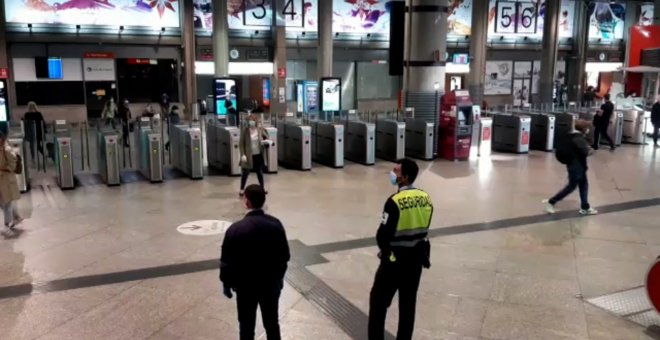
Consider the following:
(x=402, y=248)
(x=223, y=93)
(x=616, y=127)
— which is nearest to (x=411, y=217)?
(x=402, y=248)

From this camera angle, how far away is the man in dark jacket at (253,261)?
13.0ft

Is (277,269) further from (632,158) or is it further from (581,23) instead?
(581,23)

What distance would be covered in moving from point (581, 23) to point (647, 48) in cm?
1587

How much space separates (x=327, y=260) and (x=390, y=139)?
8241mm

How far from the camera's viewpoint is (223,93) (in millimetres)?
23375

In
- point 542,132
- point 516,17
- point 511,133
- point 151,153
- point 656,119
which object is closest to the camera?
point 151,153

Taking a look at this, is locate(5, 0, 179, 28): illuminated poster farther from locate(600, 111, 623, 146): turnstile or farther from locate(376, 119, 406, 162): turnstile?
locate(600, 111, 623, 146): turnstile

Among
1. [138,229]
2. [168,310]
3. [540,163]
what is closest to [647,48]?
[540,163]

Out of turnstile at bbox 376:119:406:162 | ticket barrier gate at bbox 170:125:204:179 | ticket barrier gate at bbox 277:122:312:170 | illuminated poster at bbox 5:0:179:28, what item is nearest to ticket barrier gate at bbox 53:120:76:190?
ticket barrier gate at bbox 170:125:204:179

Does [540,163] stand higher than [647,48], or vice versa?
[647,48]

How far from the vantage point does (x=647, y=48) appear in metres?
18.8

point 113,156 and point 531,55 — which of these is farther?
point 531,55

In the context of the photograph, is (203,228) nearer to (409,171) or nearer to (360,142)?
(409,171)

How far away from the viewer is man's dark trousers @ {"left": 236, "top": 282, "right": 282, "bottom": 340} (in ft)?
13.5
